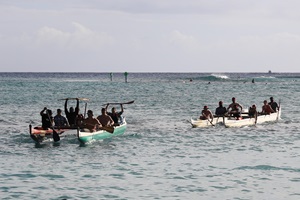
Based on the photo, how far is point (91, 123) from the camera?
3041 cm

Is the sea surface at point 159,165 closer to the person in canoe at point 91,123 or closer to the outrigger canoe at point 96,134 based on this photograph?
the outrigger canoe at point 96,134

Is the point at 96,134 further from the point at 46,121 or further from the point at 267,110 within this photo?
the point at 267,110

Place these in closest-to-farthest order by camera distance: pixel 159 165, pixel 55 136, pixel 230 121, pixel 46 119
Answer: pixel 159 165
pixel 55 136
pixel 46 119
pixel 230 121

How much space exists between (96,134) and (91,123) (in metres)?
0.97

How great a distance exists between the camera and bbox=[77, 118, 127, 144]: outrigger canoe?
2827 centimetres

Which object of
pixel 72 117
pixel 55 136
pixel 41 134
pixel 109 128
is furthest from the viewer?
pixel 72 117

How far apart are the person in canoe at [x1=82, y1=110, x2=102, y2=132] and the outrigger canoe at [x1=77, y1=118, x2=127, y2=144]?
25cm

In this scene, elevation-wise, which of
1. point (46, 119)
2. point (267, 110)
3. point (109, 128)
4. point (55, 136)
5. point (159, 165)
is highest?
point (46, 119)

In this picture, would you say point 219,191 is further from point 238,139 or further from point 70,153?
point 238,139

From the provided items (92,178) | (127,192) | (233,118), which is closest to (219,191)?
(127,192)

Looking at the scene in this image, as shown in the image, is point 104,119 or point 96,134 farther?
point 104,119

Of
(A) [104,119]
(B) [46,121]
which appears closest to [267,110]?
(A) [104,119]

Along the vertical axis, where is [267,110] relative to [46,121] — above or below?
below

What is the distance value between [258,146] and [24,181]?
1314 centimetres
